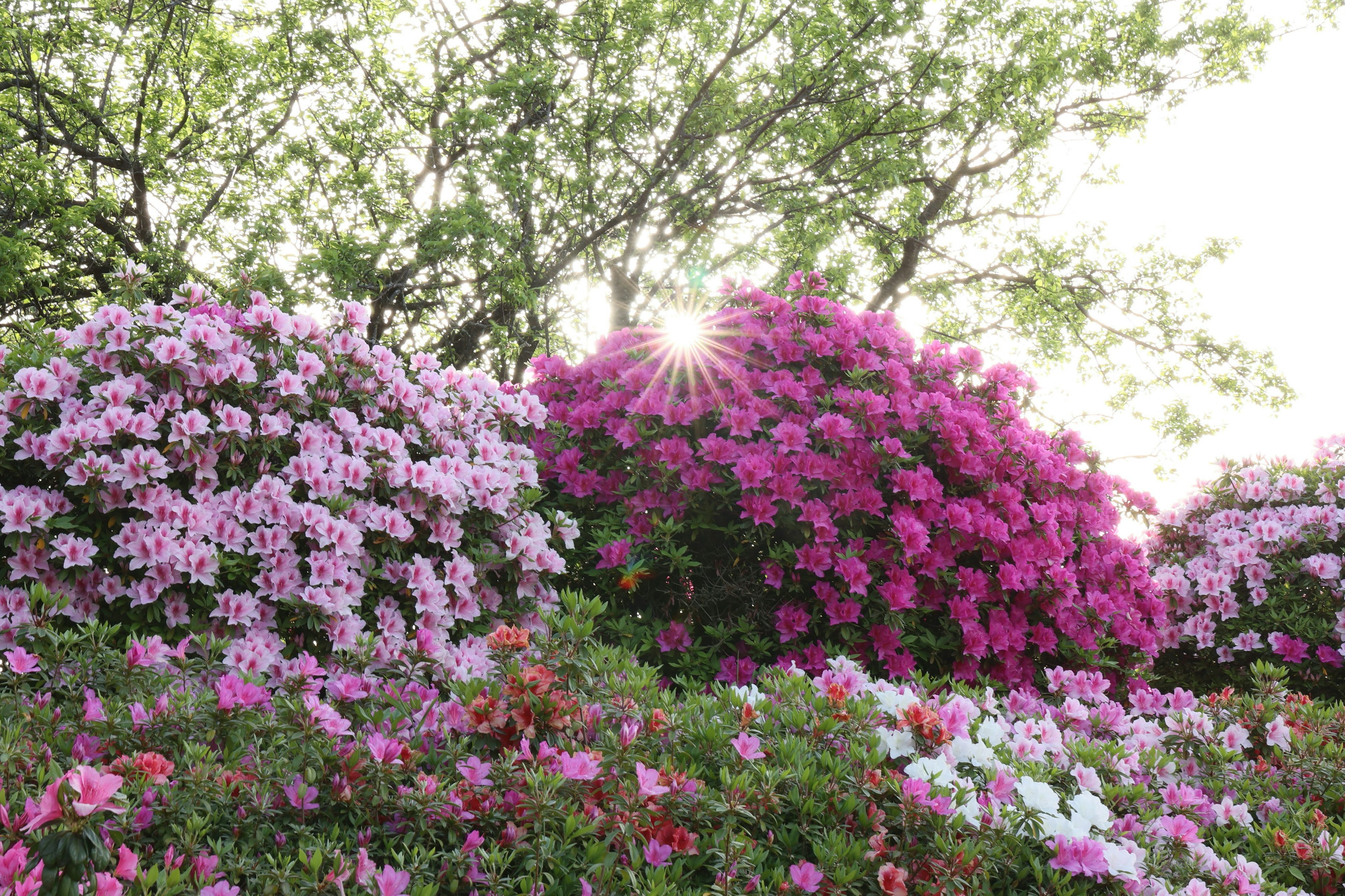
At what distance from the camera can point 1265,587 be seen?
5512 mm

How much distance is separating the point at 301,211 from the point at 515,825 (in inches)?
345

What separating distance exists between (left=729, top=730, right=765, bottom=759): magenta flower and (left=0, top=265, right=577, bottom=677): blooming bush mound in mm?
1099

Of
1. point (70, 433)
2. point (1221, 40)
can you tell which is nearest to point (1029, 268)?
point (1221, 40)

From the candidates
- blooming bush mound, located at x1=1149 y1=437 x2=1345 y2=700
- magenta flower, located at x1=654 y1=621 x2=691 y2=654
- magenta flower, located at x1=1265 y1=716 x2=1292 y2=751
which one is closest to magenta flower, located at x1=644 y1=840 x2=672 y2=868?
magenta flower, located at x1=654 y1=621 x2=691 y2=654

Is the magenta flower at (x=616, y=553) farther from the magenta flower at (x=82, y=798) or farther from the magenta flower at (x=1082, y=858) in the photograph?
the magenta flower at (x=82, y=798)

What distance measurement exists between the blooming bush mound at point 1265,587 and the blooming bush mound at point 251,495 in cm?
417

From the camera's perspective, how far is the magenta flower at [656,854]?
1853 millimetres

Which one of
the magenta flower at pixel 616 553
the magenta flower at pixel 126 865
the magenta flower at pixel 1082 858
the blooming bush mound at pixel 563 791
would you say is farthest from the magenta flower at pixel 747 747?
the magenta flower at pixel 616 553

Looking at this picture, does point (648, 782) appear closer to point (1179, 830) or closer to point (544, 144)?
point (1179, 830)

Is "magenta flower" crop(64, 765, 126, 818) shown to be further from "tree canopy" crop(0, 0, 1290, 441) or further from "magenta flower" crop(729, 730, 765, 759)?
"tree canopy" crop(0, 0, 1290, 441)

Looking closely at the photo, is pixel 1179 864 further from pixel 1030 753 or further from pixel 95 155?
pixel 95 155

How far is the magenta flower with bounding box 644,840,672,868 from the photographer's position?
185cm

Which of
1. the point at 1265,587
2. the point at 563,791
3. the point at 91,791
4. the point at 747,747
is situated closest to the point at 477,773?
the point at 563,791

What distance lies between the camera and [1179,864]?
7.68 ft
